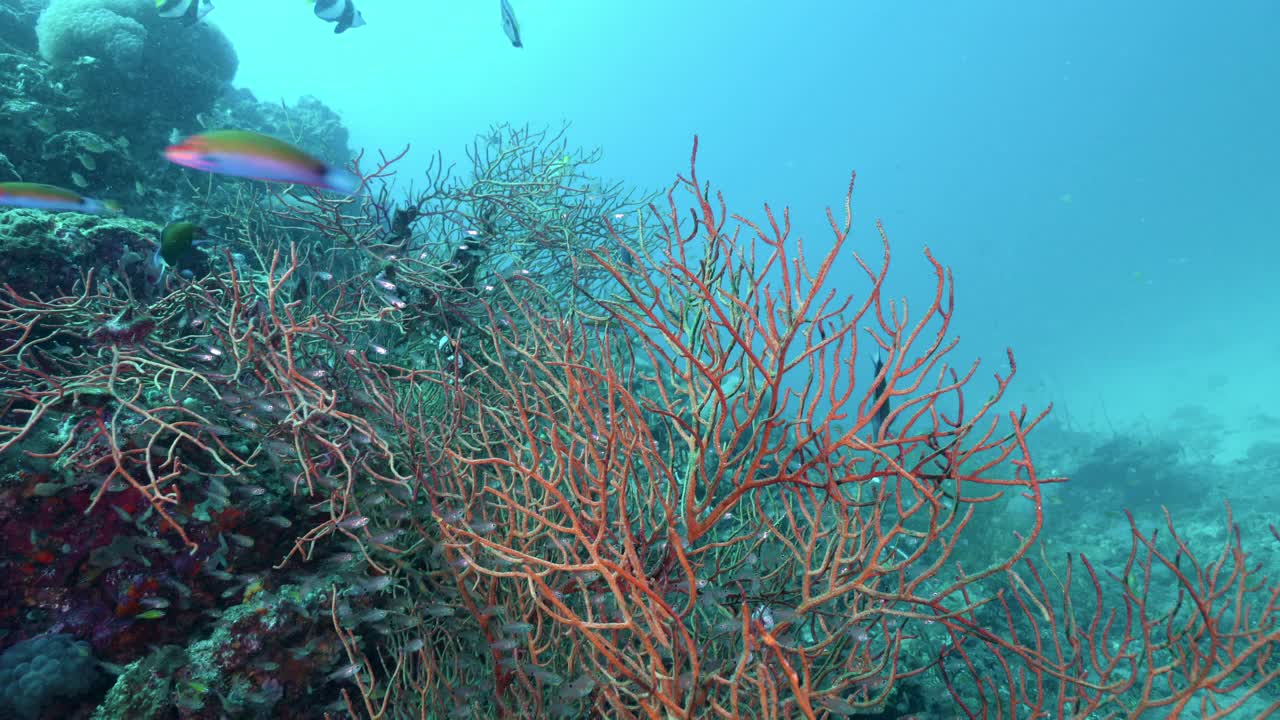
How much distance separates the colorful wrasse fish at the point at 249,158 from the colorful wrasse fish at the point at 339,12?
4.00m

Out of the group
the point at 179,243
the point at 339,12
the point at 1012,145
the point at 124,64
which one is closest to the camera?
the point at 179,243

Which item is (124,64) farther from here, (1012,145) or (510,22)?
(1012,145)

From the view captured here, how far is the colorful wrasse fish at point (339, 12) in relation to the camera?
16.6 feet

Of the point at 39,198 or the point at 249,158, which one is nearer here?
the point at 249,158

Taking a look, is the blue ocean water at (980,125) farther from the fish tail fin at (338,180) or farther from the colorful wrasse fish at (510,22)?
the fish tail fin at (338,180)

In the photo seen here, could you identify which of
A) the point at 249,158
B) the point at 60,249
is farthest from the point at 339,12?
the point at 249,158

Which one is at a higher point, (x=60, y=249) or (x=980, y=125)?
(x=980, y=125)

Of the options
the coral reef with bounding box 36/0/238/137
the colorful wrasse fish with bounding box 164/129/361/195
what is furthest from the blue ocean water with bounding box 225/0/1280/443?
the colorful wrasse fish with bounding box 164/129/361/195

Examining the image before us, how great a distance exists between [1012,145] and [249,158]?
110m

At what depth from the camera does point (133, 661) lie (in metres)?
2.28

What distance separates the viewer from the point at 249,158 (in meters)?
2.05

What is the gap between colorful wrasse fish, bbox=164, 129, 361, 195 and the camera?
2.03m

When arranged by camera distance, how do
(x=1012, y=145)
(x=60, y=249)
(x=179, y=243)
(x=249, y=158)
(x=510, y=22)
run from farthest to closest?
1. (x=1012, y=145)
2. (x=510, y=22)
3. (x=60, y=249)
4. (x=179, y=243)
5. (x=249, y=158)

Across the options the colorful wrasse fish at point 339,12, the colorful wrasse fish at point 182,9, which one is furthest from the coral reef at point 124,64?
the colorful wrasse fish at point 339,12
